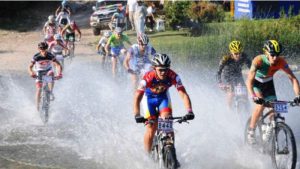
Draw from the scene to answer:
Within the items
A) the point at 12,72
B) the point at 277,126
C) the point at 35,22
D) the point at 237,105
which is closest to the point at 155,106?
the point at 277,126

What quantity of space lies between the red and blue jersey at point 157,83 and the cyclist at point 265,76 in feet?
4.11

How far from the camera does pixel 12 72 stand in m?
22.8

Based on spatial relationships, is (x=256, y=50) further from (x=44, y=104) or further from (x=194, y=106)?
(x=44, y=104)

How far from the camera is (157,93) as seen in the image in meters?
9.92

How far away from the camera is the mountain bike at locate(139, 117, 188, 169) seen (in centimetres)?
889

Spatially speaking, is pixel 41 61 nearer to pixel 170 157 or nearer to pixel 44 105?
pixel 44 105

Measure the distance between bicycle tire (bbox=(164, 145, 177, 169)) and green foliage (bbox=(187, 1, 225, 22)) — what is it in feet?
71.8

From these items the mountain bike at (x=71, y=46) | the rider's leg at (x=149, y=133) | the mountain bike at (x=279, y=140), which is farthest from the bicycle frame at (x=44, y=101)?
the mountain bike at (x=71, y=46)

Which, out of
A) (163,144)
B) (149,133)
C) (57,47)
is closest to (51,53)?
(57,47)

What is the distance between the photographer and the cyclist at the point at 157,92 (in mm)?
9508

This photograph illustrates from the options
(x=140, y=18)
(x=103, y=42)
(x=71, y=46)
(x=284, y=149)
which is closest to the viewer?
(x=284, y=149)

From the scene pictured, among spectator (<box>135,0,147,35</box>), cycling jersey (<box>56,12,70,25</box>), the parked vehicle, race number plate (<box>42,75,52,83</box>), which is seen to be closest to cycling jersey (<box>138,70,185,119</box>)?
race number plate (<box>42,75,52,83</box>)

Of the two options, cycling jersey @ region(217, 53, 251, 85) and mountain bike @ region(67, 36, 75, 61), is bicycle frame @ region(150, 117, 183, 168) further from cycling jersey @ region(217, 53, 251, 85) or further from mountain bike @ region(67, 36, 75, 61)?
mountain bike @ region(67, 36, 75, 61)

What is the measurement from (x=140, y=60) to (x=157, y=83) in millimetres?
5322
